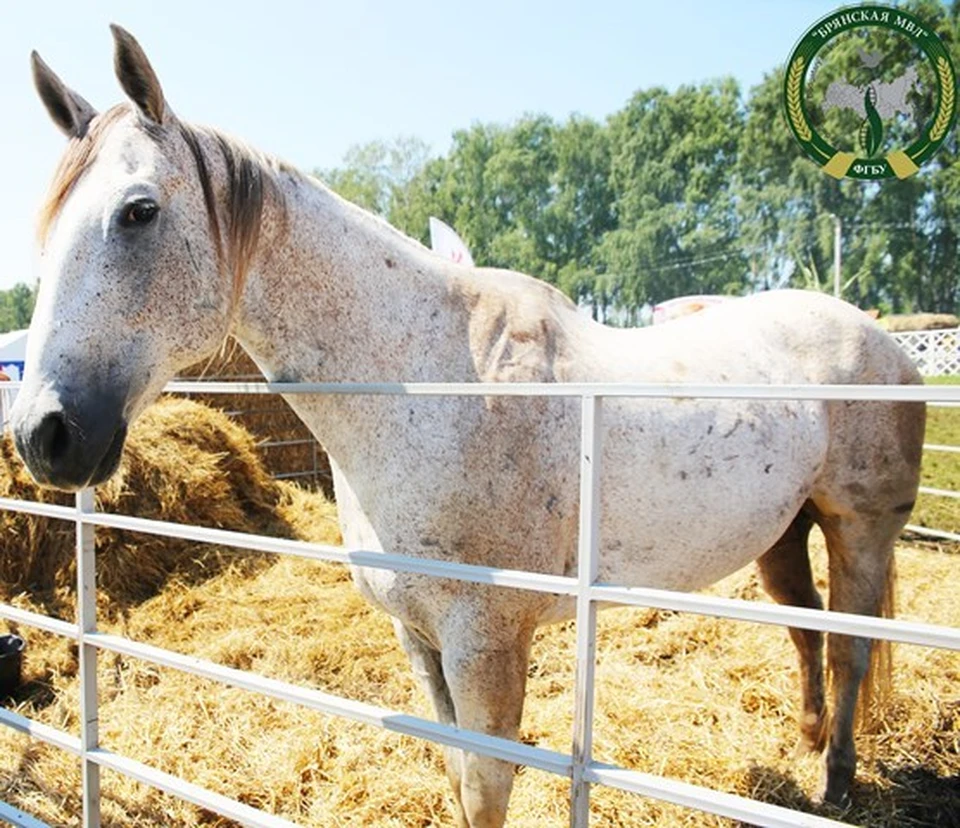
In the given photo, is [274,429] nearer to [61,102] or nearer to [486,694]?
[61,102]

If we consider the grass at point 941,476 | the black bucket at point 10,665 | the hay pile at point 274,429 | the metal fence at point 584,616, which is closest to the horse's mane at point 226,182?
the metal fence at point 584,616

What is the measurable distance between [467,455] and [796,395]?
2.87ft

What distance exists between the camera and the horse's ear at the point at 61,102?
1.65 meters

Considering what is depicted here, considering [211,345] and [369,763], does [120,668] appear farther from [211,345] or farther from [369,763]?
[211,345]

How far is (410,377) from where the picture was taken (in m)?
1.94

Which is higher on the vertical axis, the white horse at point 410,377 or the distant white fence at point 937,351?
the distant white fence at point 937,351

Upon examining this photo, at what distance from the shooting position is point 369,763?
2875 mm

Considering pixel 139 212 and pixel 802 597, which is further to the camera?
pixel 802 597

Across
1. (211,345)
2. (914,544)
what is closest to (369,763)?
(211,345)

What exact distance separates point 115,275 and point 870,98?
18.8 metres

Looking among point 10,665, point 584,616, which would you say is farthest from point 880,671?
point 10,665

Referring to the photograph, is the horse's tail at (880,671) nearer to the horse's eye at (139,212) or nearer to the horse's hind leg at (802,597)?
the horse's hind leg at (802,597)

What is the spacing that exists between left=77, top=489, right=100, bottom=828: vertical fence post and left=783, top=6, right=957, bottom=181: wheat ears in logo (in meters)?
8.29

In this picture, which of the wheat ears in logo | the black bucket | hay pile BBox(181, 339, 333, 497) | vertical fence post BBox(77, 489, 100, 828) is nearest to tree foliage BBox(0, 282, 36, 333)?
the wheat ears in logo
